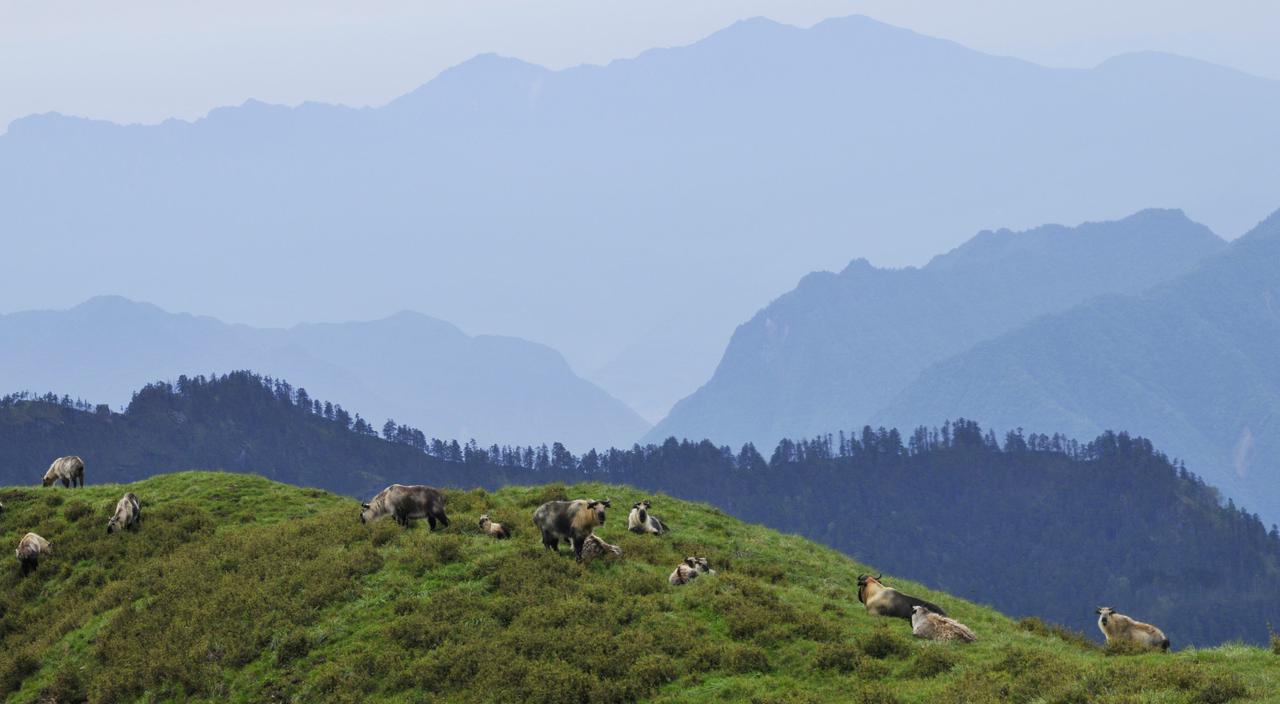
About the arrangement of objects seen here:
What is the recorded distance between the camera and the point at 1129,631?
96.3 feet

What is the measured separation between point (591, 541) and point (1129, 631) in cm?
1535

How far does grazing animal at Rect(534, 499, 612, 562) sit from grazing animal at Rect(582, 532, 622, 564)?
198 mm

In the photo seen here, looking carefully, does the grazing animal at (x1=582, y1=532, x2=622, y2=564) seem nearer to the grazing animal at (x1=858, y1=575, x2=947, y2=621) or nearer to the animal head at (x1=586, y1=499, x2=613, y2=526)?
the animal head at (x1=586, y1=499, x2=613, y2=526)

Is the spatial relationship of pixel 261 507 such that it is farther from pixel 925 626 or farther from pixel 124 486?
pixel 925 626

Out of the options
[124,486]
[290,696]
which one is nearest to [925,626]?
[290,696]

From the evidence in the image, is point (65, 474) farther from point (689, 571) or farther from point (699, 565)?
point (689, 571)

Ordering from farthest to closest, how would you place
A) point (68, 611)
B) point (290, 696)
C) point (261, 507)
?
point (261, 507), point (68, 611), point (290, 696)

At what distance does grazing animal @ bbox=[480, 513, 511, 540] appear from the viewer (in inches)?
1391

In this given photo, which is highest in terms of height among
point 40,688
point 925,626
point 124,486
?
point 124,486

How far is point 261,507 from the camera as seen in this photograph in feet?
147

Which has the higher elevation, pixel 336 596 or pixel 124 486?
pixel 124 486

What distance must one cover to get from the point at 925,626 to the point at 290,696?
640 inches

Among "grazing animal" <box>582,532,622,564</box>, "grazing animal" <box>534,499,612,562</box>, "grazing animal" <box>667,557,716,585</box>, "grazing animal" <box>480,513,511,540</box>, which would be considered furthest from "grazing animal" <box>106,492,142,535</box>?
"grazing animal" <box>667,557,716,585</box>

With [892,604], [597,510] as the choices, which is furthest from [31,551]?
[892,604]
